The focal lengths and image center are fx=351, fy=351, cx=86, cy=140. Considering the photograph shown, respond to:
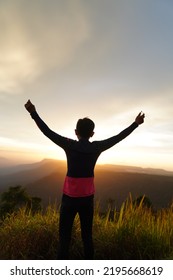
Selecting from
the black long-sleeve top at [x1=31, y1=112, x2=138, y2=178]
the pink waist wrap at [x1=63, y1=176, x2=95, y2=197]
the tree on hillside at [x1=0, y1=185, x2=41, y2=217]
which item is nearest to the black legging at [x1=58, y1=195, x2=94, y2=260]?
the pink waist wrap at [x1=63, y1=176, x2=95, y2=197]

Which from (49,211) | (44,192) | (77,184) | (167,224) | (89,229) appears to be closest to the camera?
(77,184)

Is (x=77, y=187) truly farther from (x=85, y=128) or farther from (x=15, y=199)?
(x=15, y=199)

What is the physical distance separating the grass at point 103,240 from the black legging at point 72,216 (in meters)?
1.31

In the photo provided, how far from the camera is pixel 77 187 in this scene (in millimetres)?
4312

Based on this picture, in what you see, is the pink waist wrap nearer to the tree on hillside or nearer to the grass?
the grass

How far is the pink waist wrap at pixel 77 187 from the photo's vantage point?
4.31 meters

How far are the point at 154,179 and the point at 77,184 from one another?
16177cm

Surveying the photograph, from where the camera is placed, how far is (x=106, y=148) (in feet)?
15.1

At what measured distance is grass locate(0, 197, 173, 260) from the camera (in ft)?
19.2

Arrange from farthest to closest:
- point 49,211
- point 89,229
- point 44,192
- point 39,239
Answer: point 44,192 → point 49,211 → point 39,239 → point 89,229

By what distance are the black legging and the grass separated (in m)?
1.31
